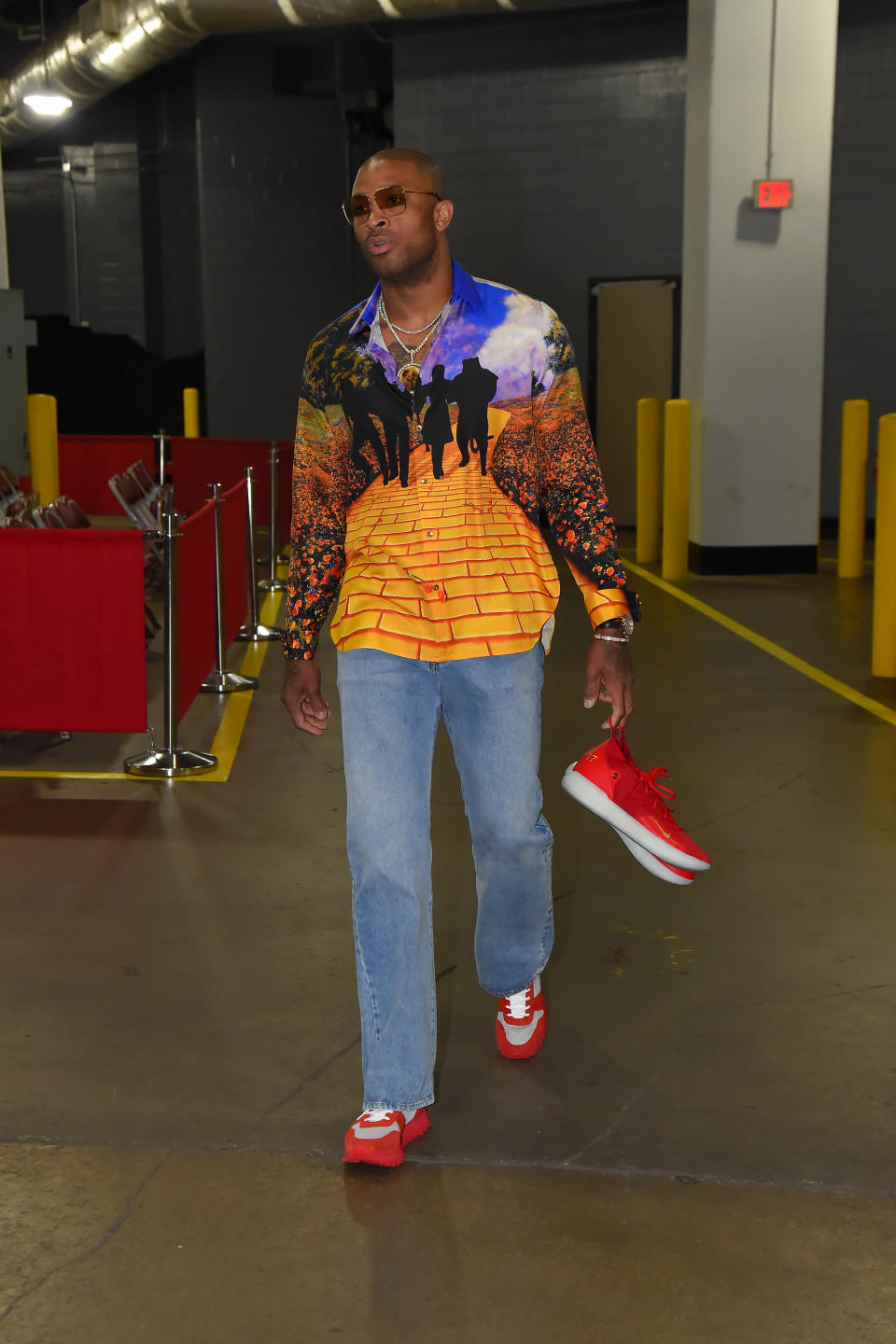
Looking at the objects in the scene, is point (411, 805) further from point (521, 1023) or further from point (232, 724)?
point (232, 724)

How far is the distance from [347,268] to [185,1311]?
2013cm

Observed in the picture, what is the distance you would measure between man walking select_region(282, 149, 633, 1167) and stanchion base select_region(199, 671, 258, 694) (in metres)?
5.29

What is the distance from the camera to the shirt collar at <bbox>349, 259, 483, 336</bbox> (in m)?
3.14

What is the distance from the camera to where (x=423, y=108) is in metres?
17.3

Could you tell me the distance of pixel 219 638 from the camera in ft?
27.1

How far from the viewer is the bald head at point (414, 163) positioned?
3041 millimetres

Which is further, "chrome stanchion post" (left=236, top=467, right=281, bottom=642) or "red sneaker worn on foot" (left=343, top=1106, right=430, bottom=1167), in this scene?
"chrome stanchion post" (left=236, top=467, right=281, bottom=642)

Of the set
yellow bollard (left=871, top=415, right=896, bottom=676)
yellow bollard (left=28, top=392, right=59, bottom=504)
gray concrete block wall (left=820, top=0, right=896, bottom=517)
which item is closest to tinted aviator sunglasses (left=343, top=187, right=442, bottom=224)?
yellow bollard (left=871, top=415, right=896, bottom=676)

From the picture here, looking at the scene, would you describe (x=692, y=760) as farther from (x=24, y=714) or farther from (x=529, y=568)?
(x=529, y=568)

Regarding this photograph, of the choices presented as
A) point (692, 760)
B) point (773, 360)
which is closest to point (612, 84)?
point (773, 360)

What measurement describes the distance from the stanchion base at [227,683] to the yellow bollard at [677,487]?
5.67 metres

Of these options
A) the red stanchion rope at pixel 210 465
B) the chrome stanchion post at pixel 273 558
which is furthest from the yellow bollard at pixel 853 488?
the red stanchion rope at pixel 210 465

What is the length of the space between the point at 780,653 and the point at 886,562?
1.25 m

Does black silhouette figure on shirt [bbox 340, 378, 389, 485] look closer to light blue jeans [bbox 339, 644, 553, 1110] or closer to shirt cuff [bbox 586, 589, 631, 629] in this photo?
light blue jeans [bbox 339, 644, 553, 1110]
